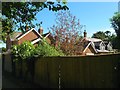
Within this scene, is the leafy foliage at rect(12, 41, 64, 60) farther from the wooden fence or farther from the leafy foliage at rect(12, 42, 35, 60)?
the wooden fence

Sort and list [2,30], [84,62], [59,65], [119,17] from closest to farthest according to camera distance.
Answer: [2,30] < [84,62] < [59,65] < [119,17]

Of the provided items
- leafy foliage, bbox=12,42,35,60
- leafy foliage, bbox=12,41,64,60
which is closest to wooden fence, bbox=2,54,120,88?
leafy foliage, bbox=12,41,64,60

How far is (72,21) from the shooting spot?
39656 mm

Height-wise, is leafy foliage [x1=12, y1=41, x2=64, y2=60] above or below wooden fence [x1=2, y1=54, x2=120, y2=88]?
above

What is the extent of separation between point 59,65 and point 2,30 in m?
5.59

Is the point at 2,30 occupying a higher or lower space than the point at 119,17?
lower

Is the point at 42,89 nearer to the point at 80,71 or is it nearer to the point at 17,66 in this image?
the point at 80,71

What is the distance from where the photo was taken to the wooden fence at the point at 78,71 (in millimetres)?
10219

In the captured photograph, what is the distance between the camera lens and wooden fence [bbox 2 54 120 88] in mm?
10219

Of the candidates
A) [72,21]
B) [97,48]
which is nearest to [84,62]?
[72,21]

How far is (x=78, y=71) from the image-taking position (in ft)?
41.9

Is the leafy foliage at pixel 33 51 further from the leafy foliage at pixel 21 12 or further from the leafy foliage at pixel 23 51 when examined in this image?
the leafy foliage at pixel 21 12

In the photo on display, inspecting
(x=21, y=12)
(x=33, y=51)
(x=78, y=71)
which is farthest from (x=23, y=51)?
(x=21, y=12)

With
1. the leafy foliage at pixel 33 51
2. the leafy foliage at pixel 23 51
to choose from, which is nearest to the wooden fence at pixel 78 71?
the leafy foliage at pixel 33 51
